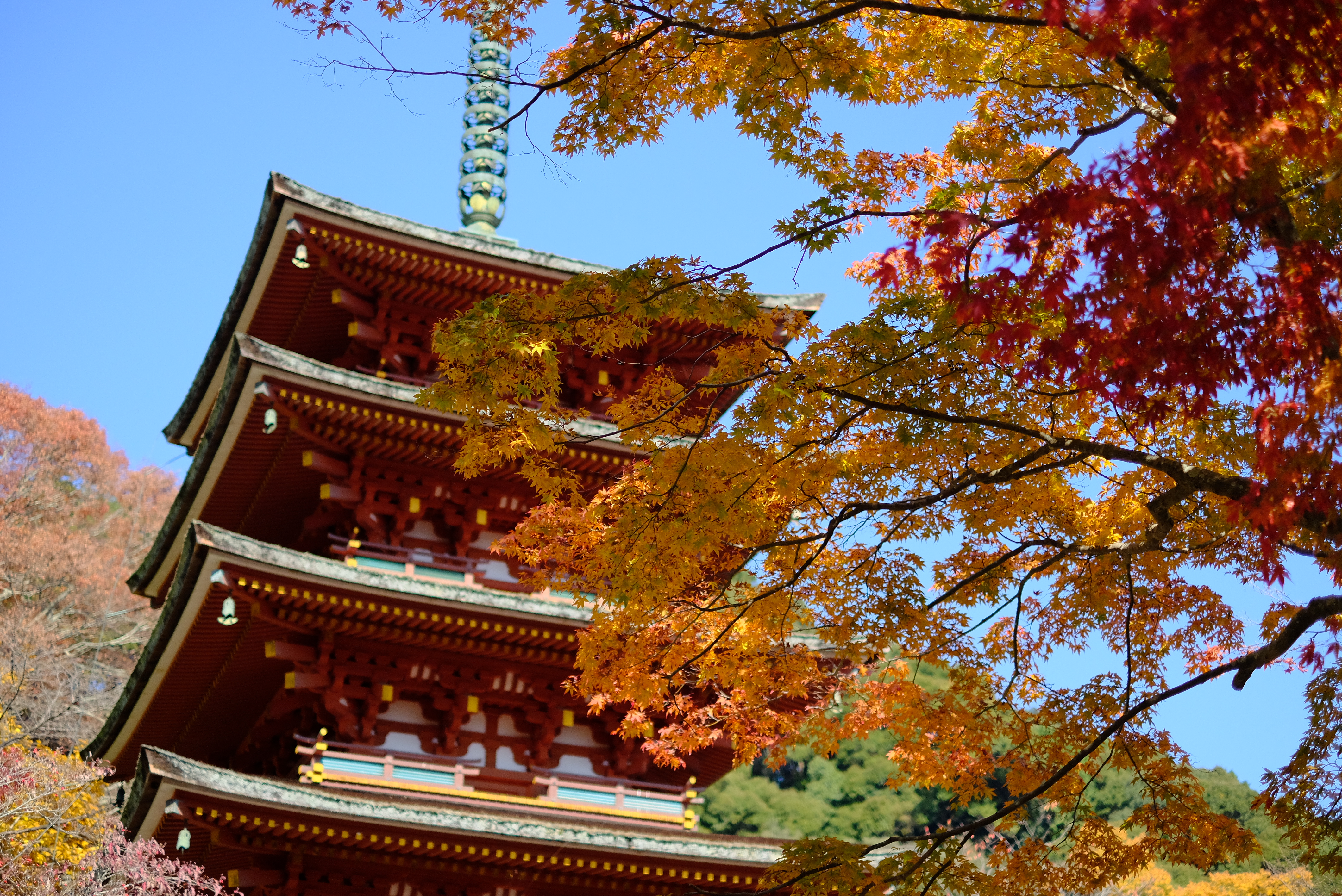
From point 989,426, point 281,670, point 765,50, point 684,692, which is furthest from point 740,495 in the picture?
point 281,670

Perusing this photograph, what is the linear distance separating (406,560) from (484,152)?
6.94 m

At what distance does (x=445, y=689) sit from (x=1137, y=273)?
9.85m

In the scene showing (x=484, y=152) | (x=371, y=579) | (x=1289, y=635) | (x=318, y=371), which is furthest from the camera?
(x=484, y=152)

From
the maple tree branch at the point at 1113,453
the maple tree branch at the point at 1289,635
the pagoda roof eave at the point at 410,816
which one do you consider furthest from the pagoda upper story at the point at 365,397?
the maple tree branch at the point at 1289,635

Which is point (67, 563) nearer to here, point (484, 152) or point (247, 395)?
point (484, 152)

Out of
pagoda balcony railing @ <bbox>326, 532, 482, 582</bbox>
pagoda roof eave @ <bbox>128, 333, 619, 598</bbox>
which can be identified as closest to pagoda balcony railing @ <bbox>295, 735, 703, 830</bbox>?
pagoda balcony railing @ <bbox>326, 532, 482, 582</bbox>

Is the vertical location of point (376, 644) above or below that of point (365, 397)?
below

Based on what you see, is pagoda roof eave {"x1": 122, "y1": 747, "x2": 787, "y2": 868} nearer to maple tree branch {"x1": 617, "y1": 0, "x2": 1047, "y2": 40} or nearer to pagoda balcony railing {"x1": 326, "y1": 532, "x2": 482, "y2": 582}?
pagoda balcony railing {"x1": 326, "y1": 532, "x2": 482, "y2": 582}

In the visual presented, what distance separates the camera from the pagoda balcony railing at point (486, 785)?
40.7ft

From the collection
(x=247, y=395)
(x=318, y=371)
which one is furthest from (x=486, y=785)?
(x=247, y=395)

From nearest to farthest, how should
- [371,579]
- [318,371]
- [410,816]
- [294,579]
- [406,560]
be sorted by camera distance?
[410,816] < [294,579] < [371,579] < [318,371] < [406,560]

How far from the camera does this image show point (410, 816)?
11.4 m

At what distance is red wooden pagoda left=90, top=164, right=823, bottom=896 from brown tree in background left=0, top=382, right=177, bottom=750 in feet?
22.7

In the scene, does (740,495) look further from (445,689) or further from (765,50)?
(445,689)
